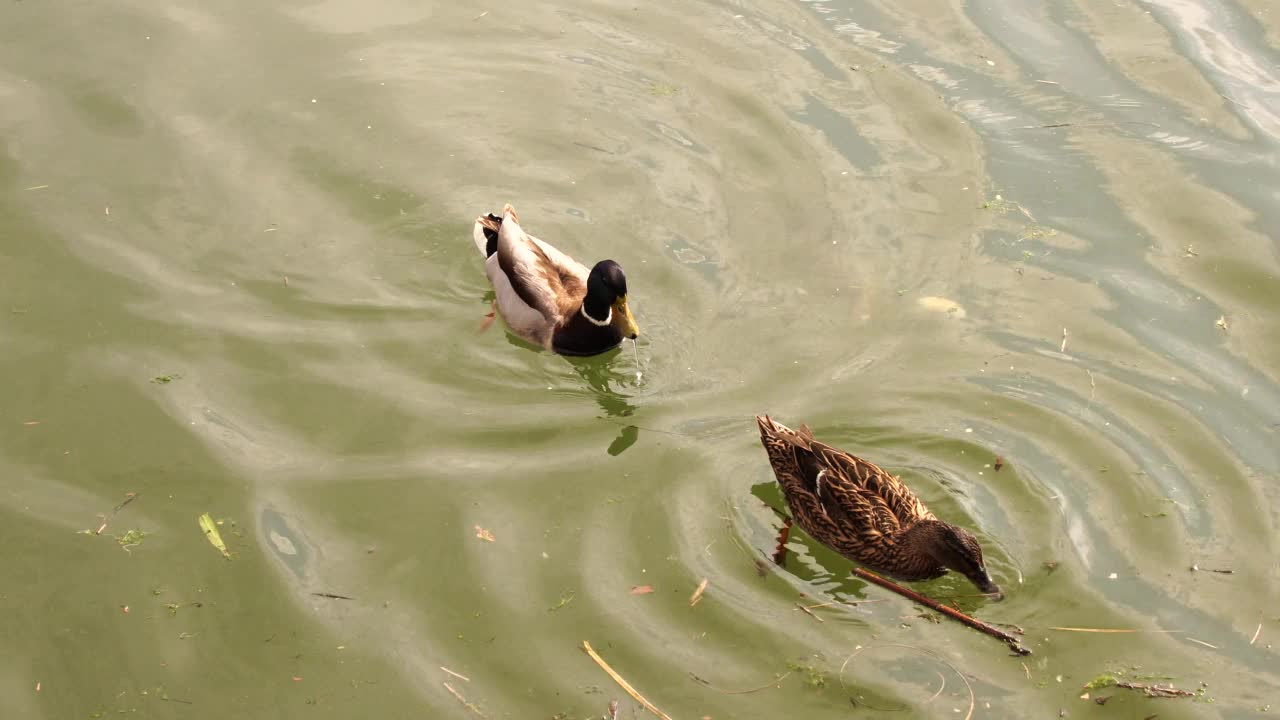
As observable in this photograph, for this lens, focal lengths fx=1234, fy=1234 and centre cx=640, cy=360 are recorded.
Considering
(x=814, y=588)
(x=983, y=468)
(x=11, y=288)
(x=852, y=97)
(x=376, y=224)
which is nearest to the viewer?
(x=814, y=588)

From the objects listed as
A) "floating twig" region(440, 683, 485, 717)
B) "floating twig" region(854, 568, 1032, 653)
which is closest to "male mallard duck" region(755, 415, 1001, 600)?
"floating twig" region(854, 568, 1032, 653)

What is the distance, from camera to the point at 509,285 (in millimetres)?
8492

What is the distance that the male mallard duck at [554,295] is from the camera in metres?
7.96

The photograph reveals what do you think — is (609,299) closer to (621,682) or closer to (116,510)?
(621,682)

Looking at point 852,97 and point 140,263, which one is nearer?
point 140,263

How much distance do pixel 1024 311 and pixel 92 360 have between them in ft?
19.9

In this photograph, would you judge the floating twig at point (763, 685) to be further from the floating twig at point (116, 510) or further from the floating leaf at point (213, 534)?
the floating twig at point (116, 510)

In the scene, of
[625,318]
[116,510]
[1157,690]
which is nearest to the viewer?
[1157,690]

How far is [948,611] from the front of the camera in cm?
621

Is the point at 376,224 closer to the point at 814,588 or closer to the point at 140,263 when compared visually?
the point at 140,263

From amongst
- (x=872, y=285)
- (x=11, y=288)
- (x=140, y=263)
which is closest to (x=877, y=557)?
(x=872, y=285)

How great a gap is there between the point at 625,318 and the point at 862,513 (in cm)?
217

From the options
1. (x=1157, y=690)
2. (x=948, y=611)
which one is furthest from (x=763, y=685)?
(x=1157, y=690)

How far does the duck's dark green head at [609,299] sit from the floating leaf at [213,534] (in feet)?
8.80
